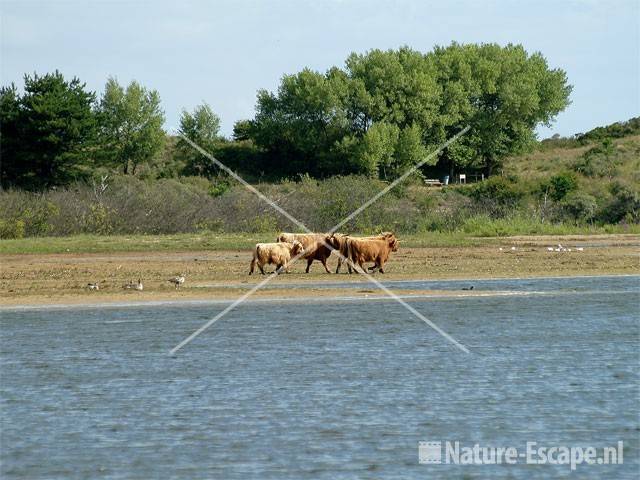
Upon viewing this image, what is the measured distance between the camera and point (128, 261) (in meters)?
30.6

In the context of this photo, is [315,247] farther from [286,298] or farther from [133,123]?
[133,123]

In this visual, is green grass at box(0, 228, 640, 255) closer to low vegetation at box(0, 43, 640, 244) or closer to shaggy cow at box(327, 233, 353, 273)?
low vegetation at box(0, 43, 640, 244)

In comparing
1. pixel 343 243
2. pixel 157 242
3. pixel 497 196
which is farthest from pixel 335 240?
pixel 497 196

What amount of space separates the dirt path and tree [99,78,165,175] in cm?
4086

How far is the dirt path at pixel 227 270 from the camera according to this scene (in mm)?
23641

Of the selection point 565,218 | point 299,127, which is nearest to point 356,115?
point 299,127

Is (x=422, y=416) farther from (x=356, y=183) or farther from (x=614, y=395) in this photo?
(x=356, y=183)

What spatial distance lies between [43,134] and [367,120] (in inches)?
1010

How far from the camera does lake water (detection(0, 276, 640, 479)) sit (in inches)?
436

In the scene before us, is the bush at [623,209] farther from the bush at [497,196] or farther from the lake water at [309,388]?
the lake water at [309,388]

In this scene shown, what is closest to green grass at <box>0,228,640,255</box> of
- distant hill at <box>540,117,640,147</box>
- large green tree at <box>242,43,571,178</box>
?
large green tree at <box>242,43,571,178</box>

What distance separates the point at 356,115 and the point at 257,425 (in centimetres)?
5998

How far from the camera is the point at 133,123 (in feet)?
242

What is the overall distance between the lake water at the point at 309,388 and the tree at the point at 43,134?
97.5ft
